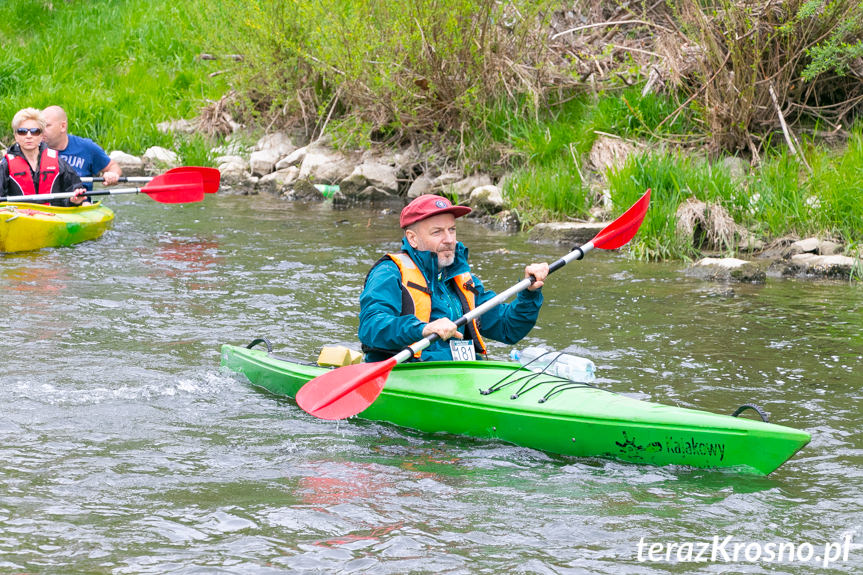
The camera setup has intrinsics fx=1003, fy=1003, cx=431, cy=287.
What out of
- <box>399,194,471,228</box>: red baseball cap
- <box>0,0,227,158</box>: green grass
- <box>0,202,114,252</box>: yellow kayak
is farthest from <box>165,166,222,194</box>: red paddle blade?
<box>399,194,471,228</box>: red baseball cap

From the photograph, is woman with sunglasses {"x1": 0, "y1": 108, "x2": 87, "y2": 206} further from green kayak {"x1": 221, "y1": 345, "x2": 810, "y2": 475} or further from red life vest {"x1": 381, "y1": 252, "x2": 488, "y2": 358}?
red life vest {"x1": 381, "y1": 252, "x2": 488, "y2": 358}

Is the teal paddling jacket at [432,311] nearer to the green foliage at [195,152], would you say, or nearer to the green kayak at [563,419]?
the green kayak at [563,419]

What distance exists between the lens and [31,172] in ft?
29.6

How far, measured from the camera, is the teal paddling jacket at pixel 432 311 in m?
4.40

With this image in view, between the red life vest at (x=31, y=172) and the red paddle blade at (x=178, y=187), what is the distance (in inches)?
37.3

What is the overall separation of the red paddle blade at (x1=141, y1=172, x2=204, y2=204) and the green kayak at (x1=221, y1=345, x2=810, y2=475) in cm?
525

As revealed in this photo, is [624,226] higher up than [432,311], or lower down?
higher up

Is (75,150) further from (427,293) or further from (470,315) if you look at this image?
(470,315)

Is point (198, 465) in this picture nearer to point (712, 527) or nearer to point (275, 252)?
point (712, 527)

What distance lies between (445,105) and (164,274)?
14.8 ft

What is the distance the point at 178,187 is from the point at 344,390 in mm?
6029

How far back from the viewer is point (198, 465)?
153 inches
